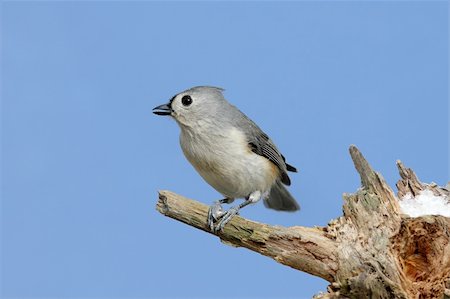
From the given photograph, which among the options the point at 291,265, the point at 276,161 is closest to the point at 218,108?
the point at 276,161

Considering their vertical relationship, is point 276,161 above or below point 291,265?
above

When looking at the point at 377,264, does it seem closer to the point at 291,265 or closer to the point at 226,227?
the point at 291,265

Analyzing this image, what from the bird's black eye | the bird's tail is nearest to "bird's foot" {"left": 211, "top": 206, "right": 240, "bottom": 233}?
the bird's black eye

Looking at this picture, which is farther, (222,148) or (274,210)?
(274,210)

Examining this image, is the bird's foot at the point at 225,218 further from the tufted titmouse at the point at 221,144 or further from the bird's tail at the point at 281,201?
the bird's tail at the point at 281,201

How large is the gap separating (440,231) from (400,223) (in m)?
0.34

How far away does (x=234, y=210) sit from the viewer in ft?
22.1

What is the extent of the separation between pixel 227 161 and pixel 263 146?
1.92ft

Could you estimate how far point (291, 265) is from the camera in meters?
6.09

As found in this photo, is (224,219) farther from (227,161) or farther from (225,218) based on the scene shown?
(227,161)

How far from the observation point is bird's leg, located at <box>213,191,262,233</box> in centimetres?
641

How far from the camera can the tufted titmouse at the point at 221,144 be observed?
7090 millimetres

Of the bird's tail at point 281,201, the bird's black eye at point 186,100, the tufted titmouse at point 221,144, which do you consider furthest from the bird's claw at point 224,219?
the bird's tail at point 281,201

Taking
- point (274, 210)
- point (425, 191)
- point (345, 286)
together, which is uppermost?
point (274, 210)
